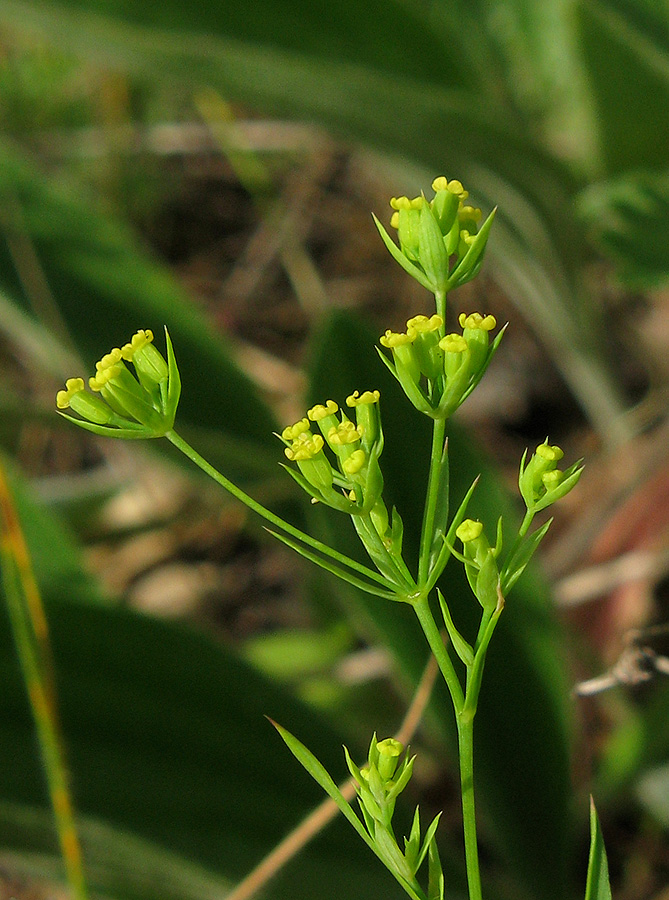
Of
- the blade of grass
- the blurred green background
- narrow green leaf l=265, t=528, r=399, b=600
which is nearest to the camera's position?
narrow green leaf l=265, t=528, r=399, b=600

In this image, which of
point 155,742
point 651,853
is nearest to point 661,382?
point 651,853

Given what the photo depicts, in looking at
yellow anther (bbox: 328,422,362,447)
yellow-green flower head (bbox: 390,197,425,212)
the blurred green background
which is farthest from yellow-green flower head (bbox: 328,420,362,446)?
the blurred green background

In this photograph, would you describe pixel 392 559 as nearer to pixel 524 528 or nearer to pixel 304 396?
pixel 524 528

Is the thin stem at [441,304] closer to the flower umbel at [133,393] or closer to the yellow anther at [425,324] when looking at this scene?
the yellow anther at [425,324]

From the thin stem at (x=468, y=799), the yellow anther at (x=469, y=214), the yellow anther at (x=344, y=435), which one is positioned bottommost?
the thin stem at (x=468, y=799)

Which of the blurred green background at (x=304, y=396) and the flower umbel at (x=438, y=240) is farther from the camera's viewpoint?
the blurred green background at (x=304, y=396)

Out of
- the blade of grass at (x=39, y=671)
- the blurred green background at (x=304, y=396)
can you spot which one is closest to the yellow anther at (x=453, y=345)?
the blurred green background at (x=304, y=396)

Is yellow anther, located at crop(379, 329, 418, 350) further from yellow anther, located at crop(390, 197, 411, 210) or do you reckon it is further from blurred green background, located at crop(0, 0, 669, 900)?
blurred green background, located at crop(0, 0, 669, 900)
